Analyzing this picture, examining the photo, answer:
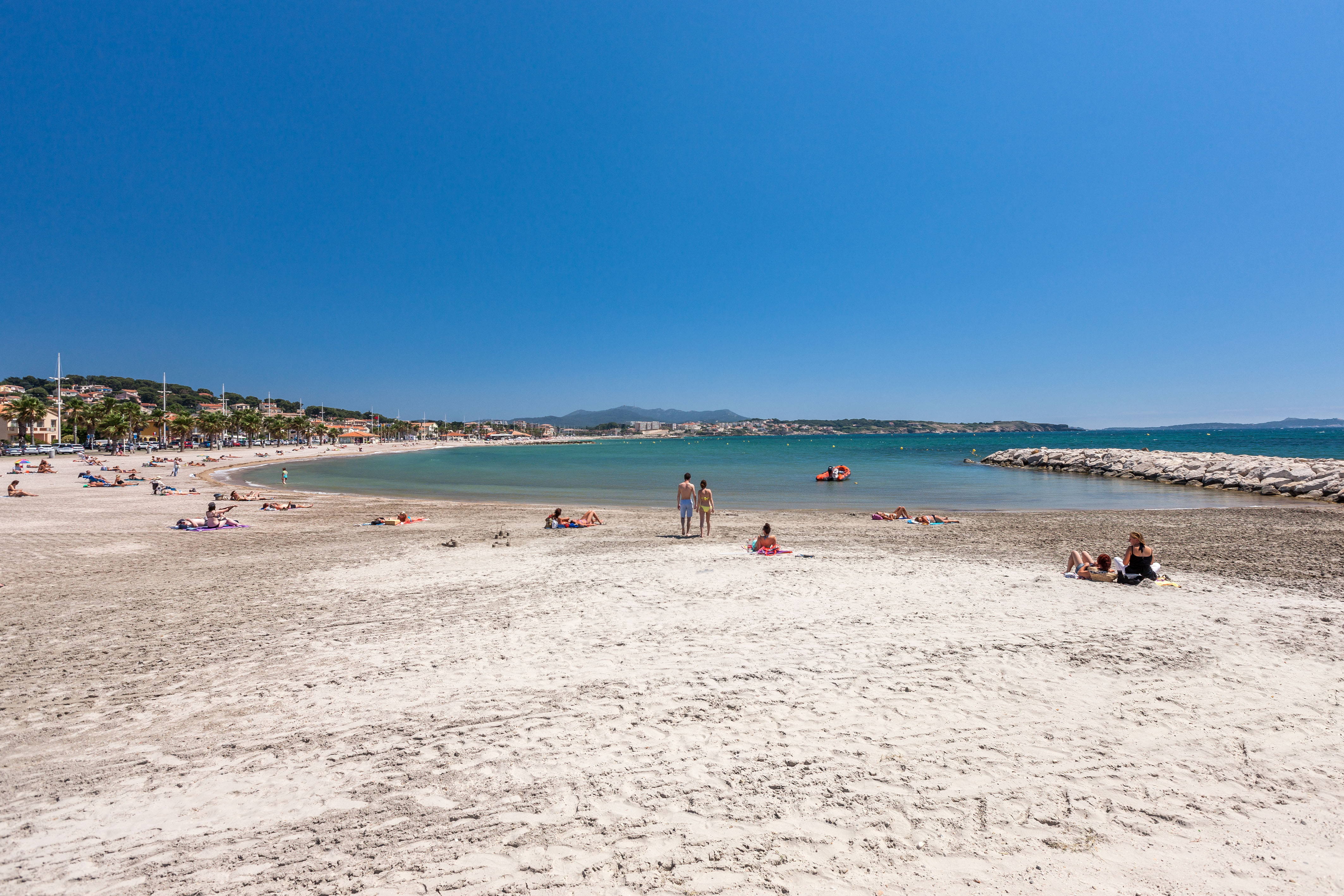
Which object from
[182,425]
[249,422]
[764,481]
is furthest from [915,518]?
[249,422]

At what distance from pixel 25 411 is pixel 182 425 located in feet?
48.3

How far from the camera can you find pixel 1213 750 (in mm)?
4613

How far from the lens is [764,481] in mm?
39844

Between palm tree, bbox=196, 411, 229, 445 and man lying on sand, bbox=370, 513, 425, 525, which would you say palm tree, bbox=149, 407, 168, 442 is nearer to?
palm tree, bbox=196, 411, 229, 445

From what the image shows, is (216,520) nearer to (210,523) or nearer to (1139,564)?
(210,523)

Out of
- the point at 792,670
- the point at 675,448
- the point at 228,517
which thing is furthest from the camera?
the point at 675,448

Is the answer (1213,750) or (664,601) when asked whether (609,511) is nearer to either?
(664,601)

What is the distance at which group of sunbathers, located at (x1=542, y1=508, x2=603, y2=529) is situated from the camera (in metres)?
17.4

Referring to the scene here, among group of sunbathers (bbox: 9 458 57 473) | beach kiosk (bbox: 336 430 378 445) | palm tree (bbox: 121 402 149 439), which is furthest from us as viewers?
beach kiosk (bbox: 336 430 378 445)

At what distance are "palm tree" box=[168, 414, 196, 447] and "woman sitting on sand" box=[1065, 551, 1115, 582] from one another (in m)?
93.0

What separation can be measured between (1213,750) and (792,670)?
3267 millimetres

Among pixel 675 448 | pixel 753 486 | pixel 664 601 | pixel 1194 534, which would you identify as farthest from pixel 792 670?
pixel 675 448

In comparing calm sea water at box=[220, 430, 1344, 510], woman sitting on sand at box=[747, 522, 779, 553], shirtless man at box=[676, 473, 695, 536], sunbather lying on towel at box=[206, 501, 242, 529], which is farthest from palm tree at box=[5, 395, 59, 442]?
woman sitting on sand at box=[747, 522, 779, 553]

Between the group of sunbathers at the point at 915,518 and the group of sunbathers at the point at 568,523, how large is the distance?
9016 mm
